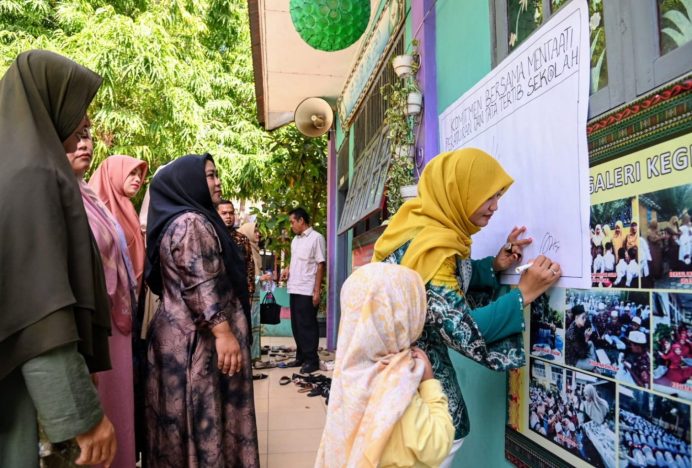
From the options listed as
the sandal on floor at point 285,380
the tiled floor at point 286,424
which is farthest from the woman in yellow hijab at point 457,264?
the sandal on floor at point 285,380

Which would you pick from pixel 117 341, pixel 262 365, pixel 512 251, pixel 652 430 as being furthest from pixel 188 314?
pixel 262 365

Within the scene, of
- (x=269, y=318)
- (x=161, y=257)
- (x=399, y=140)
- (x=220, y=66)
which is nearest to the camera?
(x=161, y=257)

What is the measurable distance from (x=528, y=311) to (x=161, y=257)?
147 centimetres

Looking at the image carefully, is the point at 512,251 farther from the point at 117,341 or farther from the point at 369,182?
the point at 369,182

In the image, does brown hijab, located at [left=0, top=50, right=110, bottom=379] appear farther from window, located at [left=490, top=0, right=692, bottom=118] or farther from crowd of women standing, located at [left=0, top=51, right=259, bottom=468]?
window, located at [left=490, top=0, right=692, bottom=118]

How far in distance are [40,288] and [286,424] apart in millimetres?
2915

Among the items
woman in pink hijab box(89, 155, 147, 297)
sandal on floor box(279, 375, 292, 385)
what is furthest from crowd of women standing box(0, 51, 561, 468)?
sandal on floor box(279, 375, 292, 385)

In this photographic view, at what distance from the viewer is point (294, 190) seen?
7.80 metres

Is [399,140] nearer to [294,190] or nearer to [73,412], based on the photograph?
[73,412]

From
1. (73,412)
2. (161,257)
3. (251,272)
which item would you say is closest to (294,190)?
(251,272)

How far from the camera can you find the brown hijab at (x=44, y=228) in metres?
1.00

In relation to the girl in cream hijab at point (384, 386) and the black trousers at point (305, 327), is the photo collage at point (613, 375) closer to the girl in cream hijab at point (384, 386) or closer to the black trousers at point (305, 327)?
the girl in cream hijab at point (384, 386)

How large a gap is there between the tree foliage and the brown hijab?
6.11 meters

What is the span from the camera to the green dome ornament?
2826 millimetres
